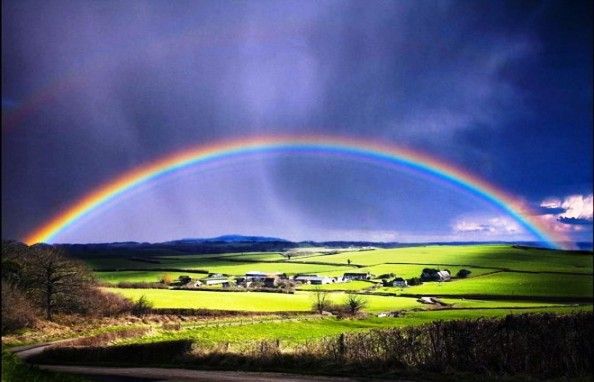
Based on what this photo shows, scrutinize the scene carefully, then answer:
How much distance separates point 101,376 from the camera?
108ft

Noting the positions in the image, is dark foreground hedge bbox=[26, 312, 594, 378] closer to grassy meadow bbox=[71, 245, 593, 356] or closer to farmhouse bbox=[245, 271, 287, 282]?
grassy meadow bbox=[71, 245, 593, 356]

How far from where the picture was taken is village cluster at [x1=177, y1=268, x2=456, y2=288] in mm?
111244

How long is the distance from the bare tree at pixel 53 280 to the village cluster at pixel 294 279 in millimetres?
42603

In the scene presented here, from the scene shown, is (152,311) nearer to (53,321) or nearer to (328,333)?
(53,321)

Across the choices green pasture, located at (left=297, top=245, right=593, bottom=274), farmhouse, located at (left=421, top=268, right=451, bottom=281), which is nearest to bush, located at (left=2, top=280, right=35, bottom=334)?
farmhouse, located at (left=421, top=268, right=451, bottom=281)

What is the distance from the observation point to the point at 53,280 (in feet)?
172

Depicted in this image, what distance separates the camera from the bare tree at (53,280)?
147 ft

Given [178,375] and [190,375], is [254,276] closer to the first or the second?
[178,375]

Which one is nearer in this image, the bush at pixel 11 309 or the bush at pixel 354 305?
the bush at pixel 11 309

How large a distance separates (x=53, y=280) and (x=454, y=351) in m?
39.3

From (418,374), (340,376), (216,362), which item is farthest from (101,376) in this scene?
(418,374)

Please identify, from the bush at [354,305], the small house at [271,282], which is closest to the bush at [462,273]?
the small house at [271,282]

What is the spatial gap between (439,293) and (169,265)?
60.2m

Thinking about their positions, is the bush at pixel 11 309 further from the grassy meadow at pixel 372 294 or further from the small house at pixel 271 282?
the small house at pixel 271 282
